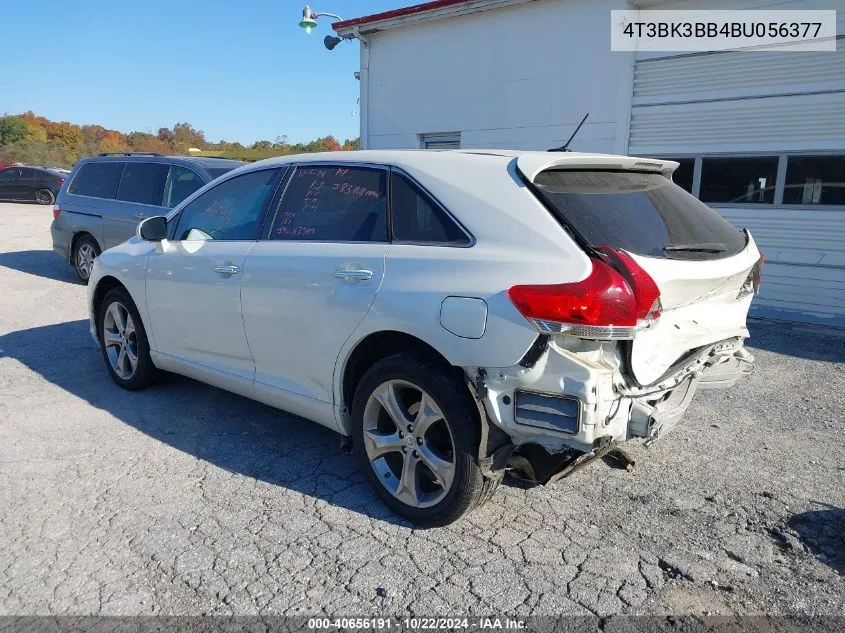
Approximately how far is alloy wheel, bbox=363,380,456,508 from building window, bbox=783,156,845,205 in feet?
22.2

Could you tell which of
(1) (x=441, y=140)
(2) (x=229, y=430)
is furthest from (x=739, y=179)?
(2) (x=229, y=430)

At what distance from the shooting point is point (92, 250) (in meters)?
9.66

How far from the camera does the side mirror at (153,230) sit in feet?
14.9

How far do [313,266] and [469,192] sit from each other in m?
0.97

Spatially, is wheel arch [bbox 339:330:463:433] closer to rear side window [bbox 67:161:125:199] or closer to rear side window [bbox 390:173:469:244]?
rear side window [bbox 390:173:469:244]

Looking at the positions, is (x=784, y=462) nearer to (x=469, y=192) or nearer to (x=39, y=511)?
(x=469, y=192)

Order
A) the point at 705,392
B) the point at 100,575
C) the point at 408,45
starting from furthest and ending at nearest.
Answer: the point at 408,45
the point at 705,392
the point at 100,575

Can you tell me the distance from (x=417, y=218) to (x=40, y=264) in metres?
10.8

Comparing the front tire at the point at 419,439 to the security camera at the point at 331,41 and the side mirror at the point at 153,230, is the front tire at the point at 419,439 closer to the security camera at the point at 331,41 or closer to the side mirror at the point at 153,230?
the side mirror at the point at 153,230

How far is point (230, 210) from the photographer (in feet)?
14.2

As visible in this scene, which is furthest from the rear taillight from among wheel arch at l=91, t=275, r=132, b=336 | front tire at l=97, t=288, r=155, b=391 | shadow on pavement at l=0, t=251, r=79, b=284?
shadow on pavement at l=0, t=251, r=79, b=284

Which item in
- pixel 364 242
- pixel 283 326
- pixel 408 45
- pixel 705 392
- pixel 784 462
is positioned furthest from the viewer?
pixel 408 45

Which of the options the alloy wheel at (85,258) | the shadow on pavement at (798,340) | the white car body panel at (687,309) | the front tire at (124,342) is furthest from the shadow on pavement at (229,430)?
the shadow on pavement at (798,340)

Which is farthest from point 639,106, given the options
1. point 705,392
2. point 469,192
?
point 469,192
